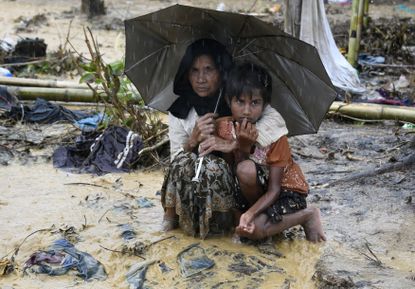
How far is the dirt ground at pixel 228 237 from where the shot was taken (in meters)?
3.74

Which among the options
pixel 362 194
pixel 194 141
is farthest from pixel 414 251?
pixel 194 141

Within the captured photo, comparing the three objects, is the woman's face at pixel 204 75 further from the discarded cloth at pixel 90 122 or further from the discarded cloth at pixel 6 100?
the discarded cloth at pixel 6 100

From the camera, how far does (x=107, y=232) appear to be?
4.38m

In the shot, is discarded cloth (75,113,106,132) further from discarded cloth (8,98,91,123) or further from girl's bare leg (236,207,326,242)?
girl's bare leg (236,207,326,242)

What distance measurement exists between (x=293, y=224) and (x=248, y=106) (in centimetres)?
79

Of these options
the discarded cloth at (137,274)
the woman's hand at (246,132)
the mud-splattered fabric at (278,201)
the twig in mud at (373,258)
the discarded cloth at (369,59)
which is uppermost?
the woman's hand at (246,132)

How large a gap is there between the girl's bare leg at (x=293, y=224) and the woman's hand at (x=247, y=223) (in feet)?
0.12

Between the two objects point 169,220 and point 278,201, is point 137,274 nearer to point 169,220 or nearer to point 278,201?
point 169,220

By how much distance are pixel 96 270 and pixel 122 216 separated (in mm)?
848

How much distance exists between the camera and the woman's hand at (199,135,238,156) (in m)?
3.89

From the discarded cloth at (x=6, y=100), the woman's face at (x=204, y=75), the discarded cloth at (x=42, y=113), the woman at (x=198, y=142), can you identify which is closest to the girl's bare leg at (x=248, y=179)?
the woman at (x=198, y=142)

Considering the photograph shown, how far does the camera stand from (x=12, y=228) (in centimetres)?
449

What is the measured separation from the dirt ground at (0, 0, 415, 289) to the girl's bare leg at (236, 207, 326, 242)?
8 centimetres

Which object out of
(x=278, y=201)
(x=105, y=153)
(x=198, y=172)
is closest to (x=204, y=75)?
(x=198, y=172)
